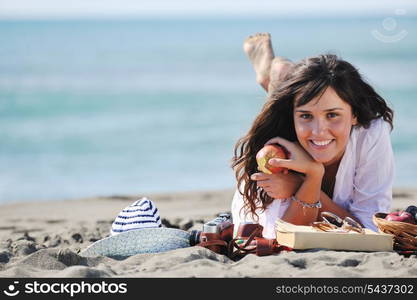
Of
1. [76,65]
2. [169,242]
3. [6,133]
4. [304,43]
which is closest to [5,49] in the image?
[76,65]

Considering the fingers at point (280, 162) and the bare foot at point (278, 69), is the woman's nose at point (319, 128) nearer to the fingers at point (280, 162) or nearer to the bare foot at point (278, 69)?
the fingers at point (280, 162)

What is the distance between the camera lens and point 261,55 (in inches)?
276

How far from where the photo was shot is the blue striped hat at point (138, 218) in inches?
186

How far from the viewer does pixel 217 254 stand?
4.34 meters

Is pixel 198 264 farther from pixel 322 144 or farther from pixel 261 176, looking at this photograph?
pixel 322 144

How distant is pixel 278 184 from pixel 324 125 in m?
0.46

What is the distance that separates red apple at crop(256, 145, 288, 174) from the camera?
15.2ft

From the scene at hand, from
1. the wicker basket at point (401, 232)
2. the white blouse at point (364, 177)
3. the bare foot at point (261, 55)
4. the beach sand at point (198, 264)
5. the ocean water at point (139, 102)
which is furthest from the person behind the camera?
the ocean water at point (139, 102)

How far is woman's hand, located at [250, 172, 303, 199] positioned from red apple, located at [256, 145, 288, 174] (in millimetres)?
38

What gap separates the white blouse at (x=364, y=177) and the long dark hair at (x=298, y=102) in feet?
0.26

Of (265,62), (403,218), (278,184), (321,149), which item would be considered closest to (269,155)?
(278,184)

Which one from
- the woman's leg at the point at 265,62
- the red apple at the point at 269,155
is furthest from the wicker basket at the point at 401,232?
the woman's leg at the point at 265,62

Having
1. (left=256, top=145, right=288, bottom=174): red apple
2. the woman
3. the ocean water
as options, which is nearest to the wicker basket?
the woman

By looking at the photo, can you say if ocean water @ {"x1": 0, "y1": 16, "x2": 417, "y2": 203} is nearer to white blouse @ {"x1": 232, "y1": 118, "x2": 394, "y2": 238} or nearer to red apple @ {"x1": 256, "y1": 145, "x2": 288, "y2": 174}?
white blouse @ {"x1": 232, "y1": 118, "x2": 394, "y2": 238}
